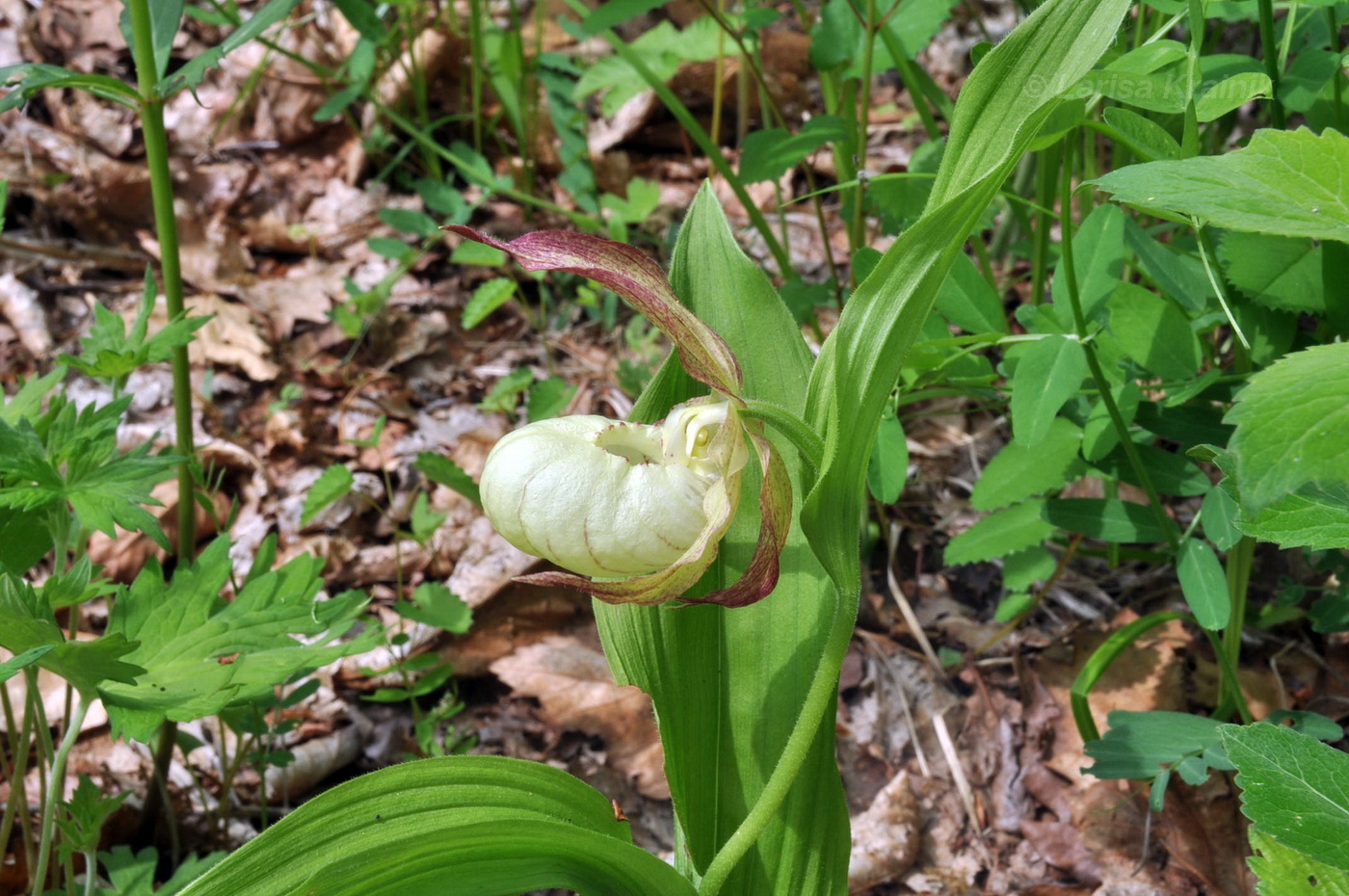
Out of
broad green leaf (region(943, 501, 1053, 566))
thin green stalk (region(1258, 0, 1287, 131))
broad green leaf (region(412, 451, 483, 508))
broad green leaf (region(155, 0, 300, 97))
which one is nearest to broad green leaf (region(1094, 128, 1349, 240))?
thin green stalk (region(1258, 0, 1287, 131))

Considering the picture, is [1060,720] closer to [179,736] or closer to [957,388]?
[957,388]

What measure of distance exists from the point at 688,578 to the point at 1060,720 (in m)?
0.96

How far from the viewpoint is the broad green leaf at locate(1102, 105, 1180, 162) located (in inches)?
36.9

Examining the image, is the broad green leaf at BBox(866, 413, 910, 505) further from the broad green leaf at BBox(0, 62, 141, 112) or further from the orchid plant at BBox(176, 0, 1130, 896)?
the broad green leaf at BBox(0, 62, 141, 112)

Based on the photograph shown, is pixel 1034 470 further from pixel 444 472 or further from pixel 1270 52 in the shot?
pixel 444 472

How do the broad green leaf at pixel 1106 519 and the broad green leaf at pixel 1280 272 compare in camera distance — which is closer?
the broad green leaf at pixel 1280 272

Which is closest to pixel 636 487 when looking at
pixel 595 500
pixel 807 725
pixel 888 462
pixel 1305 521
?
pixel 595 500

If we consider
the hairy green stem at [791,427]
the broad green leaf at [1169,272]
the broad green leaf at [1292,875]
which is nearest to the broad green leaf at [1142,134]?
the broad green leaf at [1169,272]

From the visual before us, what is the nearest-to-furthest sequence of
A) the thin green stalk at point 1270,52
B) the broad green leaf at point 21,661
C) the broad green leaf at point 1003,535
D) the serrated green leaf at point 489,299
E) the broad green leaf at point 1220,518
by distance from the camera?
the broad green leaf at point 21,661 → the thin green stalk at point 1270,52 → the broad green leaf at point 1220,518 → the broad green leaf at point 1003,535 → the serrated green leaf at point 489,299

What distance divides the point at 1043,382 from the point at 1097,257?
0.61 ft

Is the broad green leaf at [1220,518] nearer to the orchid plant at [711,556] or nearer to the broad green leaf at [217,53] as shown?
the orchid plant at [711,556]

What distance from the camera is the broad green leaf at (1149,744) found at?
112 cm

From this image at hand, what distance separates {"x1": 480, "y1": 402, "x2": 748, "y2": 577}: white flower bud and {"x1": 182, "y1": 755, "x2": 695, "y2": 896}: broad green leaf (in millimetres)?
212

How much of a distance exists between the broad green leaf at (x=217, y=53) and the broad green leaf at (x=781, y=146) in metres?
0.71
